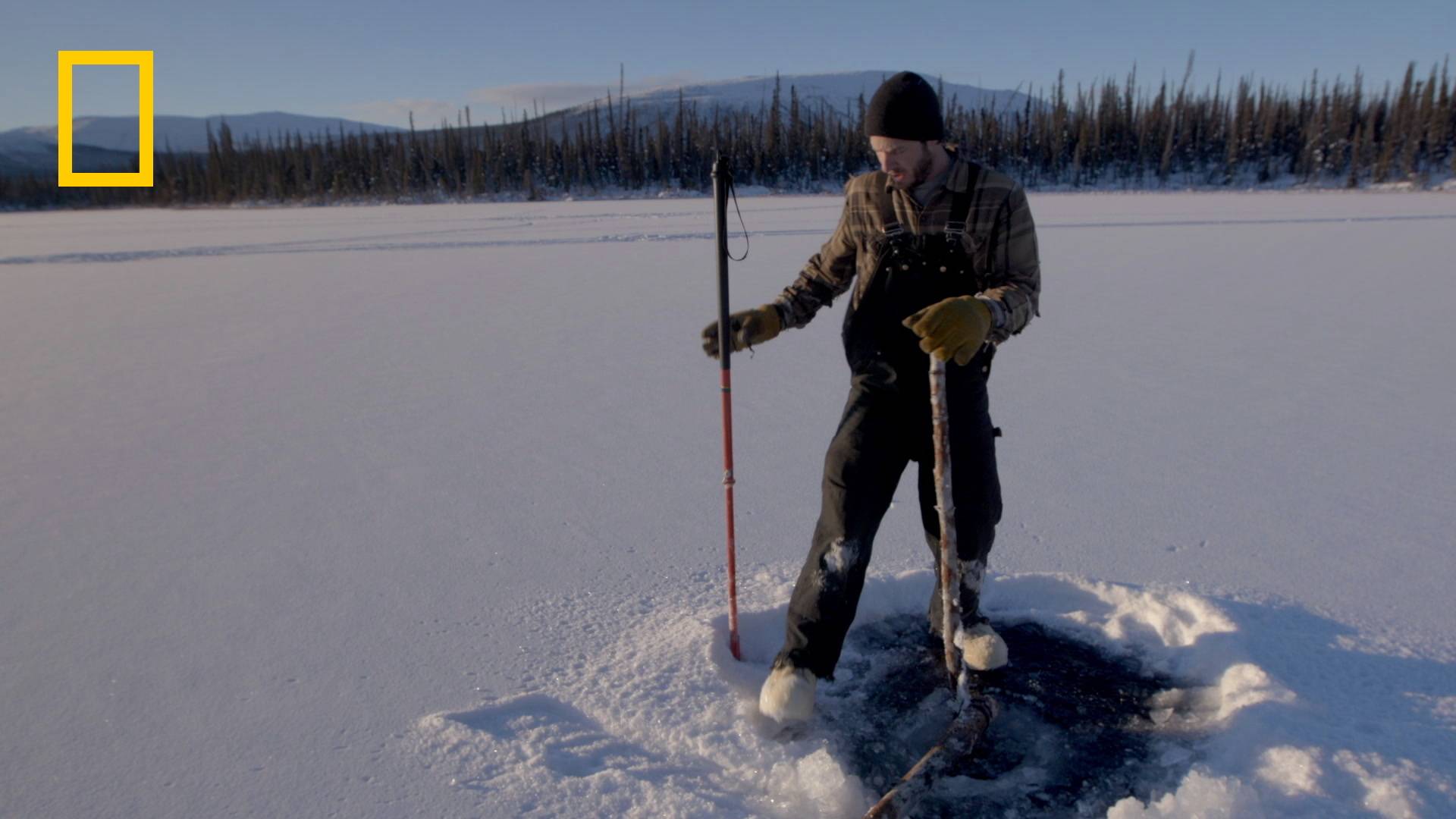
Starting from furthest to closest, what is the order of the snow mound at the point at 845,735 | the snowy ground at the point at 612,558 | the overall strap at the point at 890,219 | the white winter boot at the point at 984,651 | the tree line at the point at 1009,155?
the tree line at the point at 1009,155 < the white winter boot at the point at 984,651 < the overall strap at the point at 890,219 < the snowy ground at the point at 612,558 < the snow mound at the point at 845,735

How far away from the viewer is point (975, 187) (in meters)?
2.28

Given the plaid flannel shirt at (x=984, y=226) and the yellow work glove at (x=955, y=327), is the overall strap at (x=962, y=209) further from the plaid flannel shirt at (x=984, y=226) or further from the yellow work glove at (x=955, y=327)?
the yellow work glove at (x=955, y=327)

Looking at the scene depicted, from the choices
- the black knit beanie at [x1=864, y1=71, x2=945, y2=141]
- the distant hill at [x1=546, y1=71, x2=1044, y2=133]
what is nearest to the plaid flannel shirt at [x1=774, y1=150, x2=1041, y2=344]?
the black knit beanie at [x1=864, y1=71, x2=945, y2=141]

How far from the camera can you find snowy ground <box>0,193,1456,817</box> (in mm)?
2057

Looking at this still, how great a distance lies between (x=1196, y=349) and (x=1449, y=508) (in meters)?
2.98

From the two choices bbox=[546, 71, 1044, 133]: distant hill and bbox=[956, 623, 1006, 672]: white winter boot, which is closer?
bbox=[956, 623, 1006, 672]: white winter boot

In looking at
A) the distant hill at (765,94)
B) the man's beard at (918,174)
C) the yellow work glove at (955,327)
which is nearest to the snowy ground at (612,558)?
the yellow work glove at (955,327)

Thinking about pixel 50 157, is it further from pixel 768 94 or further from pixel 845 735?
pixel 845 735

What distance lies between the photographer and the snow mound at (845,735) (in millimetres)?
1928

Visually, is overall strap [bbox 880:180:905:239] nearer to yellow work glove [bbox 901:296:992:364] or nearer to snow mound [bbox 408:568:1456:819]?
yellow work glove [bbox 901:296:992:364]

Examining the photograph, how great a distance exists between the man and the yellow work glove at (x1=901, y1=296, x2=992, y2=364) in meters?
0.07

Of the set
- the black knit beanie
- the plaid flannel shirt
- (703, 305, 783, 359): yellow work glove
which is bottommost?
(703, 305, 783, 359): yellow work glove

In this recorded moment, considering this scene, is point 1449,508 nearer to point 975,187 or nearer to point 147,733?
point 975,187

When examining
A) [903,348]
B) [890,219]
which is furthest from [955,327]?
[890,219]
